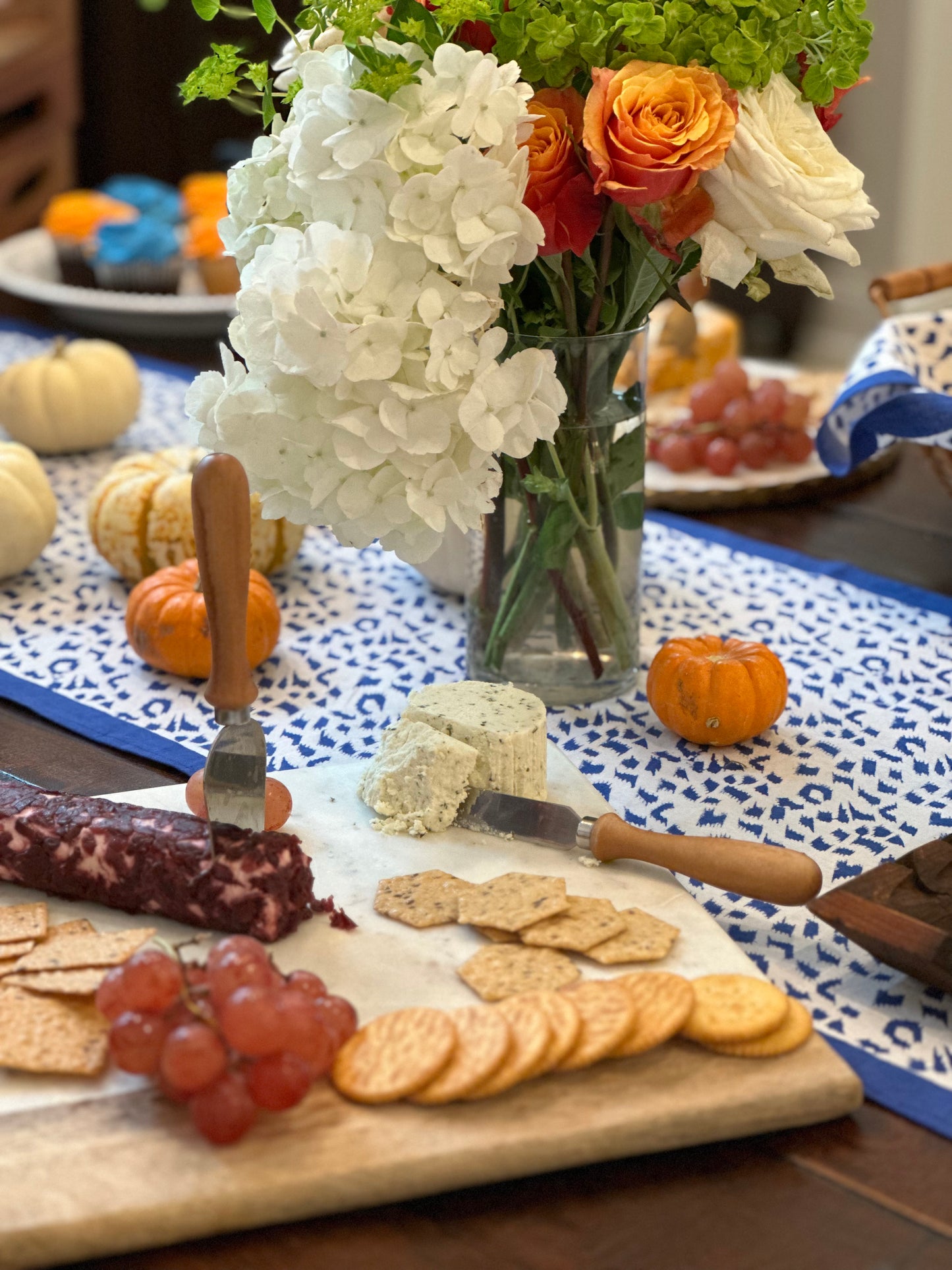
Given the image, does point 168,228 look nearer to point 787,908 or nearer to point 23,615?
point 23,615

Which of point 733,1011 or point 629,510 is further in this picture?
point 629,510

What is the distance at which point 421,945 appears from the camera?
0.99 meters

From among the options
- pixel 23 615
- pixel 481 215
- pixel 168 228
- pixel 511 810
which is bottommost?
pixel 23 615

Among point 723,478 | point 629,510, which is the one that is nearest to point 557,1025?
point 629,510

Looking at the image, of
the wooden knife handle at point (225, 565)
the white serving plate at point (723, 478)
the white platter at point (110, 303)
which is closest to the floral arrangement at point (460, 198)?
the wooden knife handle at point (225, 565)

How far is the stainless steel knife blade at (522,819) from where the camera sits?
1.11 meters

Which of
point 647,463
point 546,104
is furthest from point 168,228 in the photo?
point 546,104

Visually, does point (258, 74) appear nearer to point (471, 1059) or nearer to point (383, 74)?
point (383, 74)

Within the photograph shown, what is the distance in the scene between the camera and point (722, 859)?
1.04 metres

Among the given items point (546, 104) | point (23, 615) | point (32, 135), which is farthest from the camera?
point (32, 135)

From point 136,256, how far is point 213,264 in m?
0.14

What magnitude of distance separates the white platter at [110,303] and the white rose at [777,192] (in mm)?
1492

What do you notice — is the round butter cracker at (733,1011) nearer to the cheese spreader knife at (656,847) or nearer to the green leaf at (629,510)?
the cheese spreader knife at (656,847)

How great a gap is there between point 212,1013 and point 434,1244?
0.18 m
